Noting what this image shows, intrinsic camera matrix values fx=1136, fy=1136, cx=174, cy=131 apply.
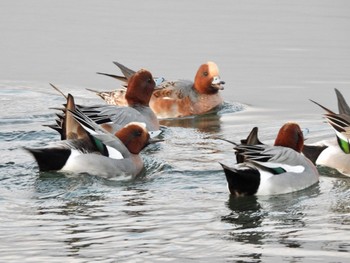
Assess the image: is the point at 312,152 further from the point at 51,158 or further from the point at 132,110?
the point at 51,158

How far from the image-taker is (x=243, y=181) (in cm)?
953

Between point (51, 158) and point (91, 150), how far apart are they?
439mm

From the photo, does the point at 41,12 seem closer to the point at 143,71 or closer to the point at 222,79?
the point at 222,79

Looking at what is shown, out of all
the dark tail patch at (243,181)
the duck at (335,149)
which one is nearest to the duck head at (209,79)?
the duck at (335,149)

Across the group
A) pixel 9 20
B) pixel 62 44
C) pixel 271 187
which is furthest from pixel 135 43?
pixel 271 187

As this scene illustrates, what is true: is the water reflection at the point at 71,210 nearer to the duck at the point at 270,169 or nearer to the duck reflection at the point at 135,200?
the duck reflection at the point at 135,200

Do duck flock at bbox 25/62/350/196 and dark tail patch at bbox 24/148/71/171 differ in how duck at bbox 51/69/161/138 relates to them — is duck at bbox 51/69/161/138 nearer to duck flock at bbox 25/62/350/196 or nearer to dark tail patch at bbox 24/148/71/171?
duck flock at bbox 25/62/350/196

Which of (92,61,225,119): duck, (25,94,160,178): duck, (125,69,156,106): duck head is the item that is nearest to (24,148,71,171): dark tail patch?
(25,94,160,178): duck

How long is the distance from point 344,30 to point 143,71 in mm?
5569

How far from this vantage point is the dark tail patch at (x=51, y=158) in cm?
997

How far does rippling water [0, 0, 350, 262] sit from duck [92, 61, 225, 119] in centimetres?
24

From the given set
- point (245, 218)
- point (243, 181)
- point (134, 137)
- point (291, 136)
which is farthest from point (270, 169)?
point (134, 137)

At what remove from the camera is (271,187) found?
9.70 meters

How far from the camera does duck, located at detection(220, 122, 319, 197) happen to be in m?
9.55
